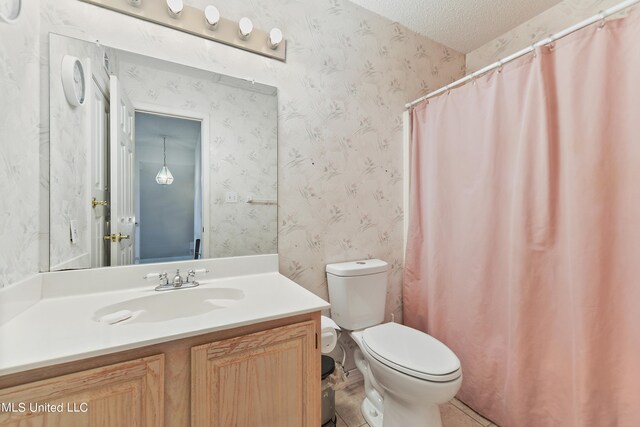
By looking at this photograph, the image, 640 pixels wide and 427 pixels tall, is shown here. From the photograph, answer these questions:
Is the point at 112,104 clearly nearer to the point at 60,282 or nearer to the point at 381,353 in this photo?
the point at 60,282

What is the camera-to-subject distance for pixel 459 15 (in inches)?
67.4

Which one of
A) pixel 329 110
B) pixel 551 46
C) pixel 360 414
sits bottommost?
pixel 360 414

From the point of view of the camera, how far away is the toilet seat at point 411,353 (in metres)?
1.07

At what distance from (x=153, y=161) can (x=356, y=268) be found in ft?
3.73

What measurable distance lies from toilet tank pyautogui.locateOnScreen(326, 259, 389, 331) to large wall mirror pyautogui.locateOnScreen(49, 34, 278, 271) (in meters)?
0.44

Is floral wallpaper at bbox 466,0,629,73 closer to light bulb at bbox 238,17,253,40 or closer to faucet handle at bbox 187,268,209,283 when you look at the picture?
light bulb at bbox 238,17,253,40

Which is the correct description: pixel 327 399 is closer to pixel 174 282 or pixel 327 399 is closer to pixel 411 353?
pixel 411 353

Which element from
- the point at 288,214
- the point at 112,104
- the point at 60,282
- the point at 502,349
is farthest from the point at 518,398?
the point at 112,104

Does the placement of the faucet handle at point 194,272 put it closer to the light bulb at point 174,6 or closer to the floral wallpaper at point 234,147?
the floral wallpaper at point 234,147

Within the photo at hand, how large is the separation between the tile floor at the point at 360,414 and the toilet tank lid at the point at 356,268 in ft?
2.42

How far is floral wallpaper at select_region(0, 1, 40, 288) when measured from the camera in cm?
78

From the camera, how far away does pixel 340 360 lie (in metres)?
1.64

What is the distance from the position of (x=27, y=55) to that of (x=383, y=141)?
1.65 metres

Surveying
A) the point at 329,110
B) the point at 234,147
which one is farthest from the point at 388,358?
the point at 329,110
